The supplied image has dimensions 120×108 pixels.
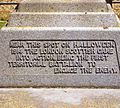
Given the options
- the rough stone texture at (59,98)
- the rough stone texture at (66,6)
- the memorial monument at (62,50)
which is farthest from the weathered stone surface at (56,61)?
the rough stone texture at (66,6)

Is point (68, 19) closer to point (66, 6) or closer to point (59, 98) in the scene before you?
point (66, 6)

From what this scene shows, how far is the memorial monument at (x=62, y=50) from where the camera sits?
5.35 meters

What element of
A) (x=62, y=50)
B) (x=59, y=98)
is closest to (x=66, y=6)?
(x=62, y=50)

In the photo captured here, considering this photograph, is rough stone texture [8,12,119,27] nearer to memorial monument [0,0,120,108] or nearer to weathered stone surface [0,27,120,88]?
memorial monument [0,0,120,108]

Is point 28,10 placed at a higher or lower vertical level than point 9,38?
higher

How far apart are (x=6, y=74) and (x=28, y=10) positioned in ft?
3.11

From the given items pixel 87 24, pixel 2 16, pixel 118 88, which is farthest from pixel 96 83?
pixel 2 16

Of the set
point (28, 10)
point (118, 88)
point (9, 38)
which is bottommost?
point (118, 88)

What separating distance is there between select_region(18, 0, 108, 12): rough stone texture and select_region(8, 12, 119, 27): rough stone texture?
13 centimetres

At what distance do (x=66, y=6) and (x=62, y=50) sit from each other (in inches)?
24.9

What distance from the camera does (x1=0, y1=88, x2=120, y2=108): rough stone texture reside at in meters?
4.71

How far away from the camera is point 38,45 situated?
541cm

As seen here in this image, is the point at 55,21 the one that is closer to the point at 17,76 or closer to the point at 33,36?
the point at 33,36

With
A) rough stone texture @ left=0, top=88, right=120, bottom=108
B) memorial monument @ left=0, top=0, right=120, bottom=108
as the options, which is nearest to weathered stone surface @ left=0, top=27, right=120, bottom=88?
memorial monument @ left=0, top=0, right=120, bottom=108
